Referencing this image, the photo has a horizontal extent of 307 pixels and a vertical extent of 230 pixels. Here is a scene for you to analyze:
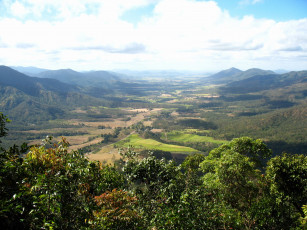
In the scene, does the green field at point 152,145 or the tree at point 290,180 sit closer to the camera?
the tree at point 290,180

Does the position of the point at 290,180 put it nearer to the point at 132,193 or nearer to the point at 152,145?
the point at 132,193

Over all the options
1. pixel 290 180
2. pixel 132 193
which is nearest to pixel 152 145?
pixel 290 180

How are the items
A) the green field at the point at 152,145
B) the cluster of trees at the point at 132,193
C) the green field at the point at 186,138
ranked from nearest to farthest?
the cluster of trees at the point at 132,193 < the green field at the point at 152,145 < the green field at the point at 186,138

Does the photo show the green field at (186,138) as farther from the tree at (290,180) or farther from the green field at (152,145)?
the tree at (290,180)

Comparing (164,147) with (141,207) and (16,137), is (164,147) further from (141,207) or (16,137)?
(16,137)

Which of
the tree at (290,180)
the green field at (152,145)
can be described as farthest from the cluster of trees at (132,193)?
the green field at (152,145)

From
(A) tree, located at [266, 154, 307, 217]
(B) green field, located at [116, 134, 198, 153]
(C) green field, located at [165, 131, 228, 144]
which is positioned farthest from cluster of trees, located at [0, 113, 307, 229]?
(C) green field, located at [165, 131, 228, 144]

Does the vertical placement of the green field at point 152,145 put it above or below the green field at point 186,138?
above

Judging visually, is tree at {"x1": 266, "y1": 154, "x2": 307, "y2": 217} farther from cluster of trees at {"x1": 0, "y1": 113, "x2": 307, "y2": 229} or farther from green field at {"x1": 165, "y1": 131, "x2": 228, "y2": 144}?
green field at {"x1": 165, "y1": 131, "x2": 228, "y2": 144}

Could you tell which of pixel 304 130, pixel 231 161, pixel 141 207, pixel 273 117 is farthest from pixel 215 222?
pixel 273 117
